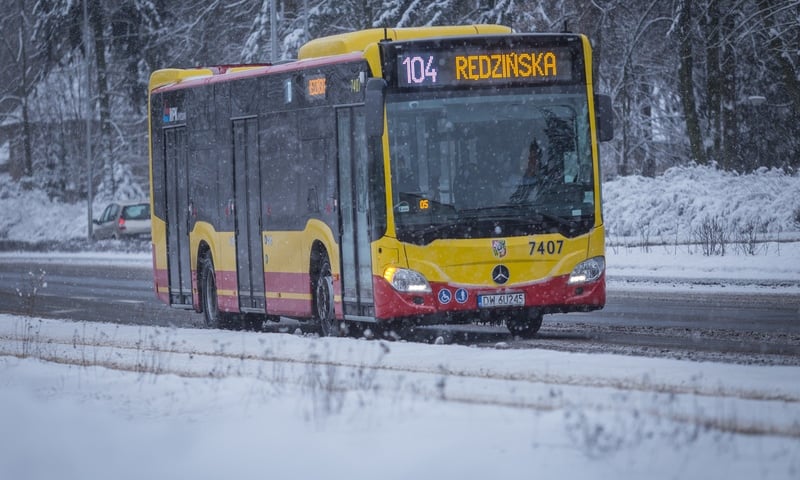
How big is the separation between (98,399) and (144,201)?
4494cm

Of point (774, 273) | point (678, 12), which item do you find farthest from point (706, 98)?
point (774, 273)

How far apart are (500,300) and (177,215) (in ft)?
23.9

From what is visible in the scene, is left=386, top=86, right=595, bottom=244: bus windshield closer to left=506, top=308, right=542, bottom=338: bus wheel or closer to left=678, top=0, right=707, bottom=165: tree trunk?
left=506, top=308, right=542, bottom=338: bus wheel

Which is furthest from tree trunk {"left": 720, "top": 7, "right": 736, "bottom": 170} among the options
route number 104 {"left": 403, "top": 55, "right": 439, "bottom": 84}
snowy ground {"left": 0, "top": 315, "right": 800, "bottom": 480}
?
snowy ground {"left": 0, "top": 315, "right": 800, "bottom": 480}

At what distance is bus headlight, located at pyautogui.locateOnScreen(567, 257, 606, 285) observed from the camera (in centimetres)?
1574

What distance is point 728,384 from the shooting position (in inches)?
415

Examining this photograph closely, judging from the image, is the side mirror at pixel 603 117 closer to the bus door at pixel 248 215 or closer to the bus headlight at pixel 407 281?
the bus headlight at pixel 407 281

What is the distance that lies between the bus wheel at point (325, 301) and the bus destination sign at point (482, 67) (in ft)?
8.25

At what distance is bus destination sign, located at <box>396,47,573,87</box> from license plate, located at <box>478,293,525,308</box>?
2127 mm

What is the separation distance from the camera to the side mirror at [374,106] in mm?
15008

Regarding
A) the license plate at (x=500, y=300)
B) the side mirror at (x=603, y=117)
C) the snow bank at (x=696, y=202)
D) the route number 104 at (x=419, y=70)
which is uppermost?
the route number 104 at (x=419, y=70)

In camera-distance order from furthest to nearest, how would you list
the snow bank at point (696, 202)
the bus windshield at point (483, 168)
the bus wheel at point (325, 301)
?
the snow bank at point (696, 202)
the bus wheel at point (325, 301)
the bus windshield at point (483, 168)

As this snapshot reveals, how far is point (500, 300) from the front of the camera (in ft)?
50.9

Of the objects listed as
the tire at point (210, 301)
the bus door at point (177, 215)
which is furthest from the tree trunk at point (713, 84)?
the tire at point (210, 301)
